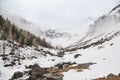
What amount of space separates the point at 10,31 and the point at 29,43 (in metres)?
23.0

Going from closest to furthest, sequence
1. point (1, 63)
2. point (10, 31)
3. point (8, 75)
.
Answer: point (8, 75) → point (1, 63) → point (10, 31)

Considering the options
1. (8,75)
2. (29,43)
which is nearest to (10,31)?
(29,43)

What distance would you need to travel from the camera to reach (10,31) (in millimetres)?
159375

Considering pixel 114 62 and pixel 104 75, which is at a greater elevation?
pixel 114 62

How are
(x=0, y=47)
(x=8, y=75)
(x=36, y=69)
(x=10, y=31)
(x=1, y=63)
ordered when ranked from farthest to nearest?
(x=10, y=31), (x=0, y=47), (x=1, y=63), (x=8, y=75), (x=36, y=69)

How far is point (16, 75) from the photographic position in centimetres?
4503

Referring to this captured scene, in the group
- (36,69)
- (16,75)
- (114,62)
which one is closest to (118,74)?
(114,62)

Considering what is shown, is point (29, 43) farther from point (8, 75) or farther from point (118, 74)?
point (118, 74)

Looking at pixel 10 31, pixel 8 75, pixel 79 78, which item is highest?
pixel 10 31

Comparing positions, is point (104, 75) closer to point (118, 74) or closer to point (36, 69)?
point (118, 74)

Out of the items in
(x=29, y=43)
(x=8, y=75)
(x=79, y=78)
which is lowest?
(x=79, y=78)

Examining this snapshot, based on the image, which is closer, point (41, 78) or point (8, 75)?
point (41, 78)

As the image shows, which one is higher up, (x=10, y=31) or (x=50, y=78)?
(x=10, y=31)

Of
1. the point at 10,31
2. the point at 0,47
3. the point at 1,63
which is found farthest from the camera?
the point at 10,31
